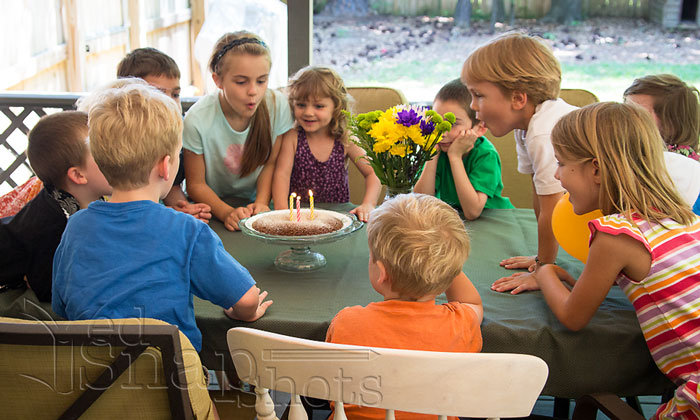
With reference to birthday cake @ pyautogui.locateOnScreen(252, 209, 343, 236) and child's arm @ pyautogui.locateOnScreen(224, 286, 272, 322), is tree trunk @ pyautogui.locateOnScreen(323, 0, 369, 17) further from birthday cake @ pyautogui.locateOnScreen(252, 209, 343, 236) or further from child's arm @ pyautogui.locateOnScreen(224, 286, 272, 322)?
child's arm @ pyautogui.locateOnScreen(224, 286, 272, 322)

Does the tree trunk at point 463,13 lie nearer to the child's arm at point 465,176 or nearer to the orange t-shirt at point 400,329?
the child's arm at point 465,176

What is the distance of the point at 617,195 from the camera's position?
49.3 inches

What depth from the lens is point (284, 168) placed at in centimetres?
220

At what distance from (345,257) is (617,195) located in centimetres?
69

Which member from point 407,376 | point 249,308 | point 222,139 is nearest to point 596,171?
point 407,376

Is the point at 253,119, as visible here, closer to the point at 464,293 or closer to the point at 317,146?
the point at 317,146

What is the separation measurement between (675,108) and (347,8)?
2167 millimetres

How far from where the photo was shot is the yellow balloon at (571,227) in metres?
1.39

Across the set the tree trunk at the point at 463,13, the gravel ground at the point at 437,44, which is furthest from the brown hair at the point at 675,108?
the tree trunk at the point at 463,13

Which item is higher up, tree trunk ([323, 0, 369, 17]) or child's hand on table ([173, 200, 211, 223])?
tree trunk ([323, 0, 369, 17])

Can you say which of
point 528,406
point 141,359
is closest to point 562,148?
point 528,406

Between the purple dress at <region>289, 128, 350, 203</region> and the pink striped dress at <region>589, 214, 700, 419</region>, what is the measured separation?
120 centimetres

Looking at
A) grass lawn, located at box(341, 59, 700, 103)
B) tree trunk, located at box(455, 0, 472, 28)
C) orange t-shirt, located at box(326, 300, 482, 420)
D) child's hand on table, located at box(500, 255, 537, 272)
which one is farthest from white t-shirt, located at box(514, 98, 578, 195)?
tree trunk, located at box(455, 0, 472, 28)

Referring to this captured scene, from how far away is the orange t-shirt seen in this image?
109 cm
